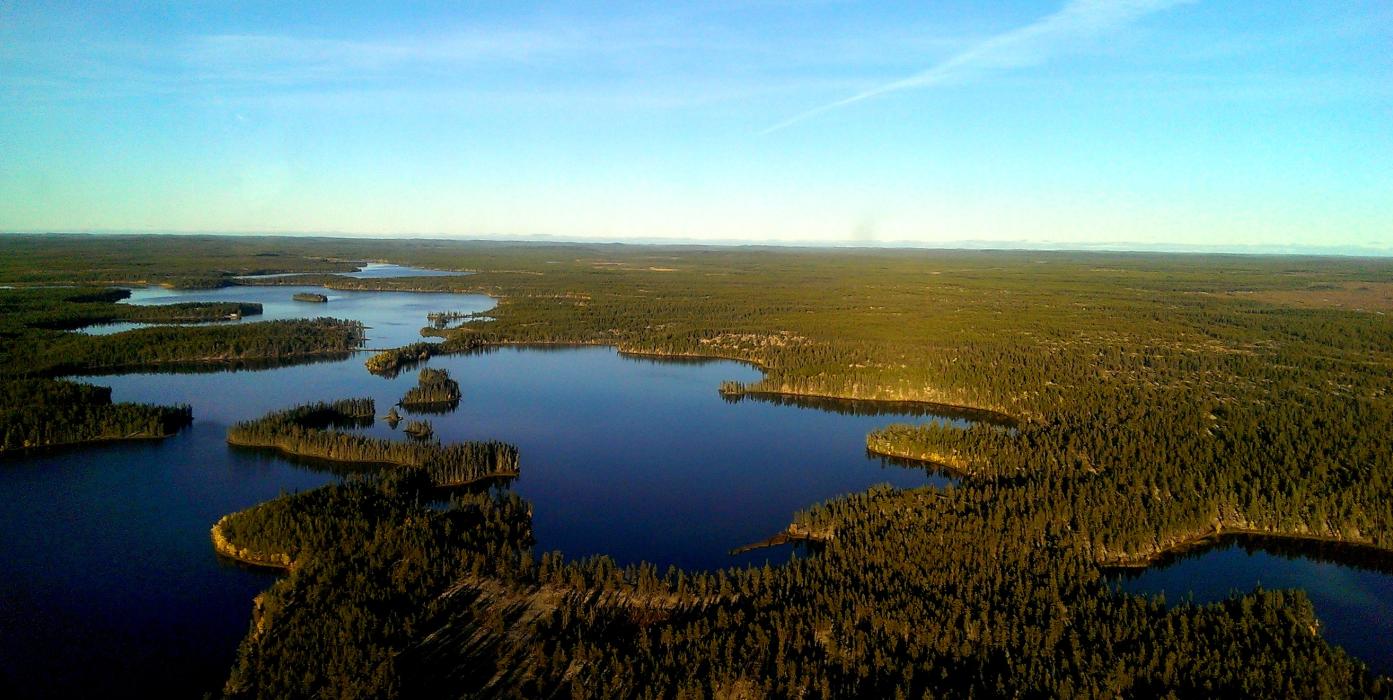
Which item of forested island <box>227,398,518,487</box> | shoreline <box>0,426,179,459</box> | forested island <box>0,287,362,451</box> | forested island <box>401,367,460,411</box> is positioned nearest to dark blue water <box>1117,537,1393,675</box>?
forested island <box>227,398,518,487</box>

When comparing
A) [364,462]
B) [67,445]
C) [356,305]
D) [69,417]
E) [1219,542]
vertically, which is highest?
[356,305]

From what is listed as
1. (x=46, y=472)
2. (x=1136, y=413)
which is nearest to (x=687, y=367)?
(x=1136, y=413)

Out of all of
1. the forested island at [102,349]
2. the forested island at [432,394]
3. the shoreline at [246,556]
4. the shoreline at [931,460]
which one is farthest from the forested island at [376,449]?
the shoreline at [931,460]

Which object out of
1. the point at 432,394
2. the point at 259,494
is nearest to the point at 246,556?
the point at 259,494

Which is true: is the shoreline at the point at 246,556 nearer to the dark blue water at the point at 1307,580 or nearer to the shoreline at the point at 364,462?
the shoreline at the point at 364,462

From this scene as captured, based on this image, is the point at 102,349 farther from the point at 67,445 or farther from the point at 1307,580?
the point at 1307,580

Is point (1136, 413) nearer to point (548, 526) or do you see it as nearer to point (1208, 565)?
point (1208, 565)
